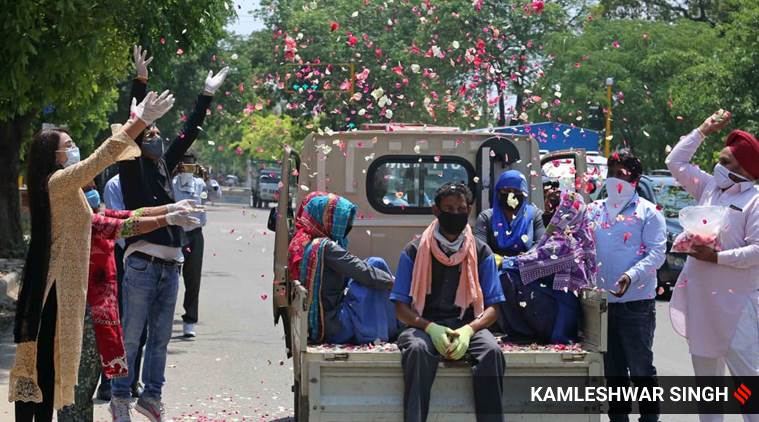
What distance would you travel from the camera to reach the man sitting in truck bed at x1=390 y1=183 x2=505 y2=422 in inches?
275

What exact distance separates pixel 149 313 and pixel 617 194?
10.7 feet

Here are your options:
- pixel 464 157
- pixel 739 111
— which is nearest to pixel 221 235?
pixel 739 111

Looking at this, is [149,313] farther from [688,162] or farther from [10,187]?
[10,187]

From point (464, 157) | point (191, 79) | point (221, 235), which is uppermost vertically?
point (191, 79)

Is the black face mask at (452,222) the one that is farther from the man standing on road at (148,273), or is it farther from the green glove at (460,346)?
the man standing on road at (148,273)

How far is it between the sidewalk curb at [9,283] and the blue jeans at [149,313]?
8172 mm

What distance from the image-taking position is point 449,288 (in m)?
Answer: 7.29

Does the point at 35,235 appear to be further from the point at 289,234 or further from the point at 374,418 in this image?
the point at 289,234

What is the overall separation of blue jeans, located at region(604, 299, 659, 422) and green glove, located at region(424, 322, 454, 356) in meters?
1.61

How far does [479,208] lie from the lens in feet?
32.0

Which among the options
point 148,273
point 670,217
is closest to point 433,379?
point 148,273

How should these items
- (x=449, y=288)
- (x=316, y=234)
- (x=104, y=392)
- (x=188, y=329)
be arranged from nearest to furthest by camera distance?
(x=449, y=288) → (x=316, y=234) → (x=104, y=392) → (x=188, y=329)

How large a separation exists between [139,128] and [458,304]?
2.13 metres

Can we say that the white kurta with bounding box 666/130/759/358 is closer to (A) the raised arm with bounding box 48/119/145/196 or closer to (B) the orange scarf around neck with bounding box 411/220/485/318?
(B) the orange scarf around neck with bounding box 411/220/485/318
